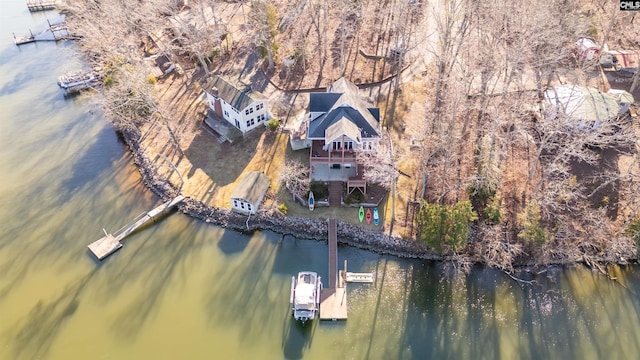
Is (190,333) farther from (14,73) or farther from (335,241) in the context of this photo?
(14,73)

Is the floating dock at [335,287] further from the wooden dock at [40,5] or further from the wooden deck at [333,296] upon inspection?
the wooden dock at [40,5]

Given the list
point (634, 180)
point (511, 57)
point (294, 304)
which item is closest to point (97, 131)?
point (294, 304)

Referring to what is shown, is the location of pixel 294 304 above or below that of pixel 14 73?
below

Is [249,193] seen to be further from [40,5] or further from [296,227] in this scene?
[40,5]

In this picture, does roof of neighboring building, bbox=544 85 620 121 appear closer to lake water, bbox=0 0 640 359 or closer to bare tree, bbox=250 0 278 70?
lake water, bbox=0 0 640 359

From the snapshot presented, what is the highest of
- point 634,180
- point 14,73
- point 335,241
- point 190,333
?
point 14,73

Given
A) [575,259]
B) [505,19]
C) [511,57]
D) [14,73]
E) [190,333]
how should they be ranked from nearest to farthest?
[190,333] → [575,259] → [511,57] → [505,19] → [14,73]
